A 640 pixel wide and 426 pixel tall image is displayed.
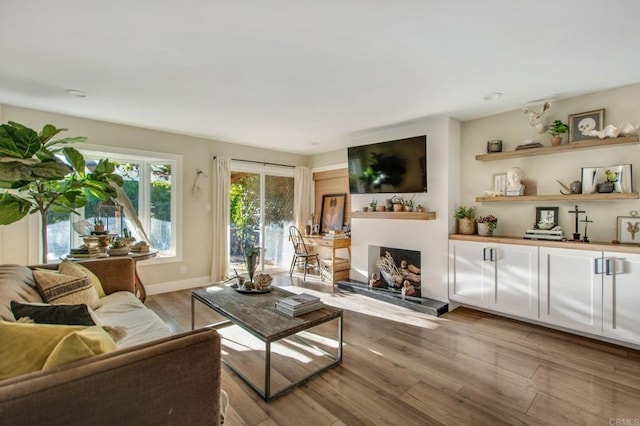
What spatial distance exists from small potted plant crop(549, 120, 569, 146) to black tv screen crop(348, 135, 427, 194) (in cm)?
130

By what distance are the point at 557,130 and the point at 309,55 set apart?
2.72m

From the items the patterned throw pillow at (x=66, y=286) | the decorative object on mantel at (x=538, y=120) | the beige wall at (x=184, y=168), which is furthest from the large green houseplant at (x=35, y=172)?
the decorative object on mantel at (x=538, y=120)

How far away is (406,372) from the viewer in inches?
92.4

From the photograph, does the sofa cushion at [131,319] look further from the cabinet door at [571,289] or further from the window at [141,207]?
the cabinet door at [571,289]

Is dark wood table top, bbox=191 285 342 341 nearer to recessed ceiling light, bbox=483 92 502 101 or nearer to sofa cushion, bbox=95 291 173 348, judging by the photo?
sofa cushion, bbox=95 291 173 348

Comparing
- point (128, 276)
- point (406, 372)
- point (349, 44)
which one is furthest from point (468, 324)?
point (128, 276)

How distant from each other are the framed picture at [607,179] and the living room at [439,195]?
8cm

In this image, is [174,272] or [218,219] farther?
[218,219]

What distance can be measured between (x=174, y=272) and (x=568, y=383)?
4.63 meters

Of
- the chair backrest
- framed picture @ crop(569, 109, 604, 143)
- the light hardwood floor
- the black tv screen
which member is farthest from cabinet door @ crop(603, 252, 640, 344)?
the chair backrest

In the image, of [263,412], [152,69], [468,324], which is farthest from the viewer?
[468,324]

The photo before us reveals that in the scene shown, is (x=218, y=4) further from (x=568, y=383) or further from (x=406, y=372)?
(x=568, y=383)

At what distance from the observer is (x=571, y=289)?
295 centimetres

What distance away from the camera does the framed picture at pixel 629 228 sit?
2.84 meters
